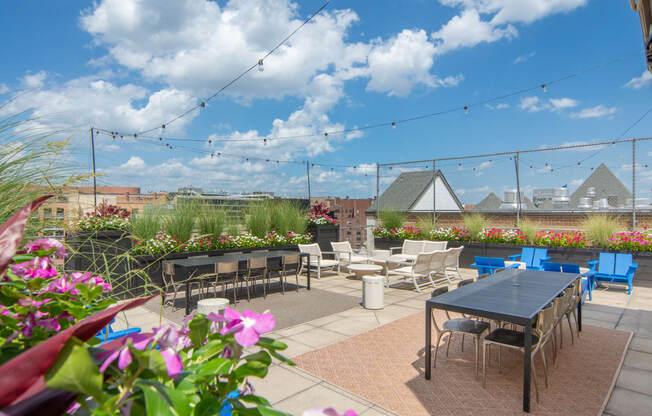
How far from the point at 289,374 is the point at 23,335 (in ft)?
10.5

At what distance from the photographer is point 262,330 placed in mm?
587

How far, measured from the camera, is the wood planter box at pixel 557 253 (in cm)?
754

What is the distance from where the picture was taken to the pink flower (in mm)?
579

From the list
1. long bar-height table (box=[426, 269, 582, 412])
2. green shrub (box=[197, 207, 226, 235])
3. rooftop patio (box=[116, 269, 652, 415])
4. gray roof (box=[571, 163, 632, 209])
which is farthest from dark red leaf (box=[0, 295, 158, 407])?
A: gray roof (box=[571, 163, 632, 209])

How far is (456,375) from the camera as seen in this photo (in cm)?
356

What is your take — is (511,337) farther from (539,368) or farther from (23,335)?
(23,335)

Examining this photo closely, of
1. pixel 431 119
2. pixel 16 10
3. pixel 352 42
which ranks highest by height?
pixel 352 42

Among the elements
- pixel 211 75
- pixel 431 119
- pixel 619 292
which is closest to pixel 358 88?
pixel 431 119

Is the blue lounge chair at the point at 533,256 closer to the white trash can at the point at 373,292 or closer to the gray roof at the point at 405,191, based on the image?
the white trash can at the point at 373,292

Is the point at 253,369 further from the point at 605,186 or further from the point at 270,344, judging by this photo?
the point at 605,186

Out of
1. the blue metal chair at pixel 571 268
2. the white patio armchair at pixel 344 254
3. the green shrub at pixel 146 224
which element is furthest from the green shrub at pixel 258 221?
the blue metal chair at pixel 571 268

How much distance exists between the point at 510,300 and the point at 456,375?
2.80 feet

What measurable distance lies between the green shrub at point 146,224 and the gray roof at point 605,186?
10.3m

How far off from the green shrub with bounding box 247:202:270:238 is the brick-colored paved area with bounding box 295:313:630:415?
16.8 ft
